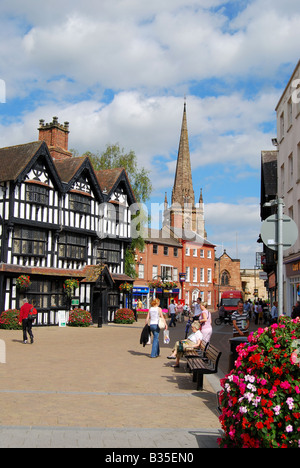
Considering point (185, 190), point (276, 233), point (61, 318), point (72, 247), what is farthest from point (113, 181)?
point (185, 190)

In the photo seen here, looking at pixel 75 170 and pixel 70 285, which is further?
pixel 75 170

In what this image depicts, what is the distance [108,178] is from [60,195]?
21.1 feet

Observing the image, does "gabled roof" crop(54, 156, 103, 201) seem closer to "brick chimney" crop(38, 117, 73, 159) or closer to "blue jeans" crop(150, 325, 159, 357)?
"brick chimney" crop(38, 117, 73, 159)

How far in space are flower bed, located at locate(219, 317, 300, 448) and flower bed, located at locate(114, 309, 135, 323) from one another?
29055 millimetres

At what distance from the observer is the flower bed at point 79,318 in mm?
29734

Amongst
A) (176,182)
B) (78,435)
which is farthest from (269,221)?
(176,182)

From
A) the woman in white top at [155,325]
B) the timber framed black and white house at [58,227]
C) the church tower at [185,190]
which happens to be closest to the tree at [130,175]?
the timber framed black and white house at [58,227]

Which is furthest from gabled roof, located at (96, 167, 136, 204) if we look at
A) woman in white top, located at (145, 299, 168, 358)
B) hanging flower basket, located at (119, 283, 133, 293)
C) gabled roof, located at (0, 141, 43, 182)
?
woman in white top, located at (145, 299, 168, 358)

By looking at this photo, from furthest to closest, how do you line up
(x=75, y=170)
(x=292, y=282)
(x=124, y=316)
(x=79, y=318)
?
(x=124, y=316) → (x=75, y=170) → (x=79, y=318) → (x=292, y=282)

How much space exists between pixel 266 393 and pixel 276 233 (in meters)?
3.31

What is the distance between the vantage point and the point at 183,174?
97.2 meters

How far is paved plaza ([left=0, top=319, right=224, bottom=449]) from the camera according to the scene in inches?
240

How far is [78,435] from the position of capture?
6.15 metres

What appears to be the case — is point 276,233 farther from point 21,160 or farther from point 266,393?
point 21,160
